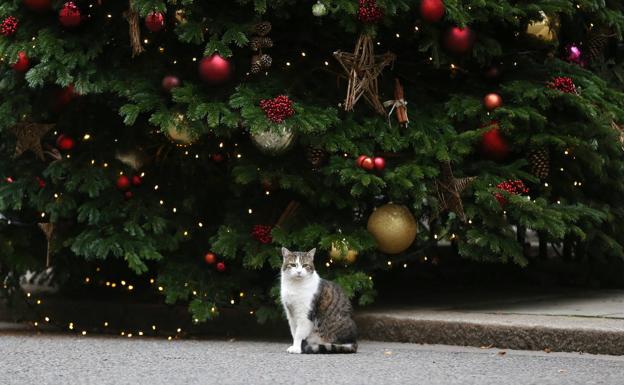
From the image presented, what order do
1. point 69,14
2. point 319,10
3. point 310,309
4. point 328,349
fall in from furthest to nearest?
point 69,14
point 319,10
point 310,309
point 328,349

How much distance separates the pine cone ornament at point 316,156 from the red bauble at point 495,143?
1244 millimetres

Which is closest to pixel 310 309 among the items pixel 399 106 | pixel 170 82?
pixel 399 106

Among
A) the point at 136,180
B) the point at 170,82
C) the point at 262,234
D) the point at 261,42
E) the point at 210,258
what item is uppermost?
the point at 261,42

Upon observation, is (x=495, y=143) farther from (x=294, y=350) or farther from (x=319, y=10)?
(x=294, y=350)

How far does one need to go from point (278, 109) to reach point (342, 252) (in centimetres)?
114

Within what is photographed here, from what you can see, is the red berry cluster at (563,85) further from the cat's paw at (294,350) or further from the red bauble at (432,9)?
the cat's paw at (294,350)

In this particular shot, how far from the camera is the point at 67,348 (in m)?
9.02

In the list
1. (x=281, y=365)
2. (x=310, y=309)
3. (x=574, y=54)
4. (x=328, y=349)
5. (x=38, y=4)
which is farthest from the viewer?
(x=574, y=54)

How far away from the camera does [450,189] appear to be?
9328 mm

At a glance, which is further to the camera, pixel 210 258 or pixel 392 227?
pixel 210 258

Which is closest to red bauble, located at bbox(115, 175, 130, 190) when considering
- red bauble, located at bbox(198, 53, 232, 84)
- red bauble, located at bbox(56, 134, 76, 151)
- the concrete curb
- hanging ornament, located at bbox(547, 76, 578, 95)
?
red bauble, located at bbox(56, 134, 76, 151)

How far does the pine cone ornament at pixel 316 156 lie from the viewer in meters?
9.35

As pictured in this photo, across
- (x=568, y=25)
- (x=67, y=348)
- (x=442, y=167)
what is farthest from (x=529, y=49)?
(x=67, y=348)

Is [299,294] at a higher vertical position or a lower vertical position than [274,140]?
lower
